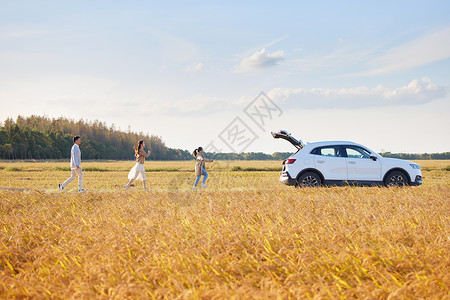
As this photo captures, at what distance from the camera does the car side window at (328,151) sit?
13.4 meters

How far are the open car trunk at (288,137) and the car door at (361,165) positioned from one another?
174 centimetres

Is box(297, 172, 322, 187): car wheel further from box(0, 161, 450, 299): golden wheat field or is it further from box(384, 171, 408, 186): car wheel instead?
box(0, 161, 450, 299): golden wheat field

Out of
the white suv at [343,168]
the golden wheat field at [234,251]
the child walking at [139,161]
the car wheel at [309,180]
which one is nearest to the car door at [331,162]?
the white suv at [343,168]

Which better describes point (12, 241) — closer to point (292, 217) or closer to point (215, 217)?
point (215, 217)

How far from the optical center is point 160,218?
8094mm

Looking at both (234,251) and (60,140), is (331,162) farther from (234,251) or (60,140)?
(60,140)

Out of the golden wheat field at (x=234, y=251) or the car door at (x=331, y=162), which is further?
the car door at (x=331, y=162)

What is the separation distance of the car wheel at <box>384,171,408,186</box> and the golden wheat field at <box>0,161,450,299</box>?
3938 millimetres

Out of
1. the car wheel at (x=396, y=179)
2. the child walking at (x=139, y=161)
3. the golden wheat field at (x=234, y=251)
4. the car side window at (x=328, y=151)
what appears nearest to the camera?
the golden wheat field at (x=234, y=251)

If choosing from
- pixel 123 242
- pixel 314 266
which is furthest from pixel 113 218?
pixel 314 266

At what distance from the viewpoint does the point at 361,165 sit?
44.4ft

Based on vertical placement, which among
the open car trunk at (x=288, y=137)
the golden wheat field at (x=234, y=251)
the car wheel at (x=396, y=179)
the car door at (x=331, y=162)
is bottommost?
the golden wheat field at (x=234, y=251)

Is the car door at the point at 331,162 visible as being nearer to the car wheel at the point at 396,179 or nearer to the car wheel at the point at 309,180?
the car wheel at the point at 309,180

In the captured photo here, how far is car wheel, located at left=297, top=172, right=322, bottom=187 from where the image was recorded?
518 inches
